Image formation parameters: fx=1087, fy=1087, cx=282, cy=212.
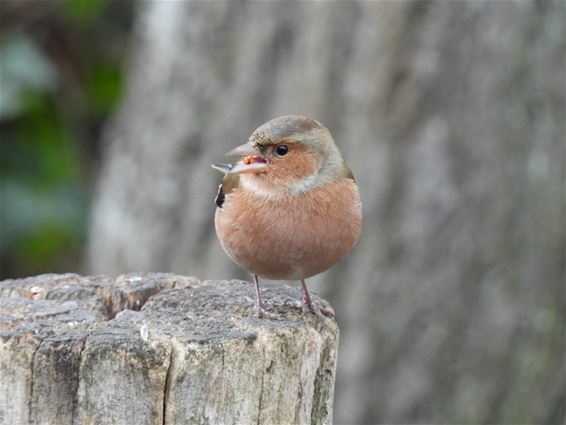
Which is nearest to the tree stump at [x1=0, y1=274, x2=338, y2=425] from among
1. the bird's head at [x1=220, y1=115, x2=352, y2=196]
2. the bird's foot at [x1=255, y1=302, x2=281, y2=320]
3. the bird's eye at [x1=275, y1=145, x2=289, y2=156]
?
the bird's foot at [x1=255, y1=302, x2=281, y2=320]

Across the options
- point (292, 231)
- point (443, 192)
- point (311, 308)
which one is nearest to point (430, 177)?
point (443, 192)

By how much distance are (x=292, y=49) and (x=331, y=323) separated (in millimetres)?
3852

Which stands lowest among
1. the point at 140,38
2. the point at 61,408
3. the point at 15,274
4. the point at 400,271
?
the point at 15,274

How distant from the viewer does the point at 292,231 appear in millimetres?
4371

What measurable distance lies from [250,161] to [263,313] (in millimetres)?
974

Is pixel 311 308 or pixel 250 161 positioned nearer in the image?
pixel 311 308

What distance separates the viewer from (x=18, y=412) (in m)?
3.34

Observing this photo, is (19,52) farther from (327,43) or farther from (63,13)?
(327,43)

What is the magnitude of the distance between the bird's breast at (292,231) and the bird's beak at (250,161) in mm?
117

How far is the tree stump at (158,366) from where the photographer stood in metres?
3.33

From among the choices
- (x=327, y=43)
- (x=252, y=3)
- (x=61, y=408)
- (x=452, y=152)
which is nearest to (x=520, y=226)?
(x=452, y=152)

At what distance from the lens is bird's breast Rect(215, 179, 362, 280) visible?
4.36m

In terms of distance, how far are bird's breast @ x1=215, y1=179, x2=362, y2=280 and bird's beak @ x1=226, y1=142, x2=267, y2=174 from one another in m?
0.12

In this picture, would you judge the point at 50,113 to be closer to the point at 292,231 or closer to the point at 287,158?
the point at 287,158
